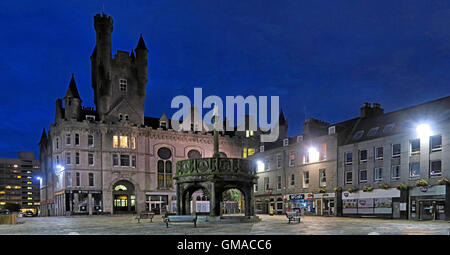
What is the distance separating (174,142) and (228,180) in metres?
47.3

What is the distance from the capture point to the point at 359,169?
5050cm

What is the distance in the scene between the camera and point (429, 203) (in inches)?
1640

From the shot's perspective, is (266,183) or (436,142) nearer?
(436,142)

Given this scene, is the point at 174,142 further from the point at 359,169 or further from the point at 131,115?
the point at 359,169

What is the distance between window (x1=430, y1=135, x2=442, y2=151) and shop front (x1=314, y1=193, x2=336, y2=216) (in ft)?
50.6

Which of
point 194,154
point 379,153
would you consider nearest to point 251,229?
point 379,153

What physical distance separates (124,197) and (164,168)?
9102 millimetres

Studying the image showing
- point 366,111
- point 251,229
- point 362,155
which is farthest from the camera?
point 366,111

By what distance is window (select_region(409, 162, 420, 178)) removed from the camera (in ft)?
142

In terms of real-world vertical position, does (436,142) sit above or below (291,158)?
above

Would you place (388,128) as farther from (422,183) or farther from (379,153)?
(422,183)
